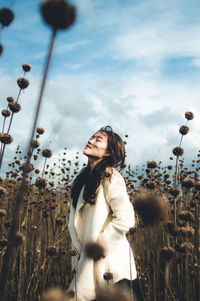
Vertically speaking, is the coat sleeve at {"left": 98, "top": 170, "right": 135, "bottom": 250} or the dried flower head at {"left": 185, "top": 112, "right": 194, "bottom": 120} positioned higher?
the dried flower head at {"left": 185, "top": 112, "right": 194, "bottom": 120}

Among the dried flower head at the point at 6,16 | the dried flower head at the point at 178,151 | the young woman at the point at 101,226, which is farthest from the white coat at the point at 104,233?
the dried flower head at the point at 6,16

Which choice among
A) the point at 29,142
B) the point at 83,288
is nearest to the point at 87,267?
the point at 83,288

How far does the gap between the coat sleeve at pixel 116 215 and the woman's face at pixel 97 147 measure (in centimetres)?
38

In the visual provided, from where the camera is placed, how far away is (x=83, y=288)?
1.82m

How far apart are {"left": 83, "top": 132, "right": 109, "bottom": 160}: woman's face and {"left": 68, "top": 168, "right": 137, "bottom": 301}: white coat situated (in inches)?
12.5

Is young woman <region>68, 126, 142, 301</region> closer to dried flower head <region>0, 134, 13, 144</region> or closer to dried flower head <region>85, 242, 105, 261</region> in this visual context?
dried flower head <region>0, 134, 13, 144</region>

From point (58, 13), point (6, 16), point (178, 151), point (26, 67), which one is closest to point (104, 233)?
point (178, 151)

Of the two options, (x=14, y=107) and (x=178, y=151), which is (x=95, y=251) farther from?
(x=178, y=151)

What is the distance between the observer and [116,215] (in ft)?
6.51

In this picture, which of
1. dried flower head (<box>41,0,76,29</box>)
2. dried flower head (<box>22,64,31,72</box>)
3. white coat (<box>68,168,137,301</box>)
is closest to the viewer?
dried flower head (<box>41,0,76,29</box>)

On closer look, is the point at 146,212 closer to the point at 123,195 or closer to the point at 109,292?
the point at 109,292

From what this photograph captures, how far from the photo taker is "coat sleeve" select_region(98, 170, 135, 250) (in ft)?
6.36

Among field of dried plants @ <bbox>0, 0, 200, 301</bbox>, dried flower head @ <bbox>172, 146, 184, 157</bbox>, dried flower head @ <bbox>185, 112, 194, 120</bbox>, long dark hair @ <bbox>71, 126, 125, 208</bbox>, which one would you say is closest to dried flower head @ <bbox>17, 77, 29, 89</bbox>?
field of dried plants @ <bbox>0, 0, 200, 301</bbox>

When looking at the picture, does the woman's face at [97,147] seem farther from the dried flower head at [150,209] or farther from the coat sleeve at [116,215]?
the dried flower head at [150,209]
